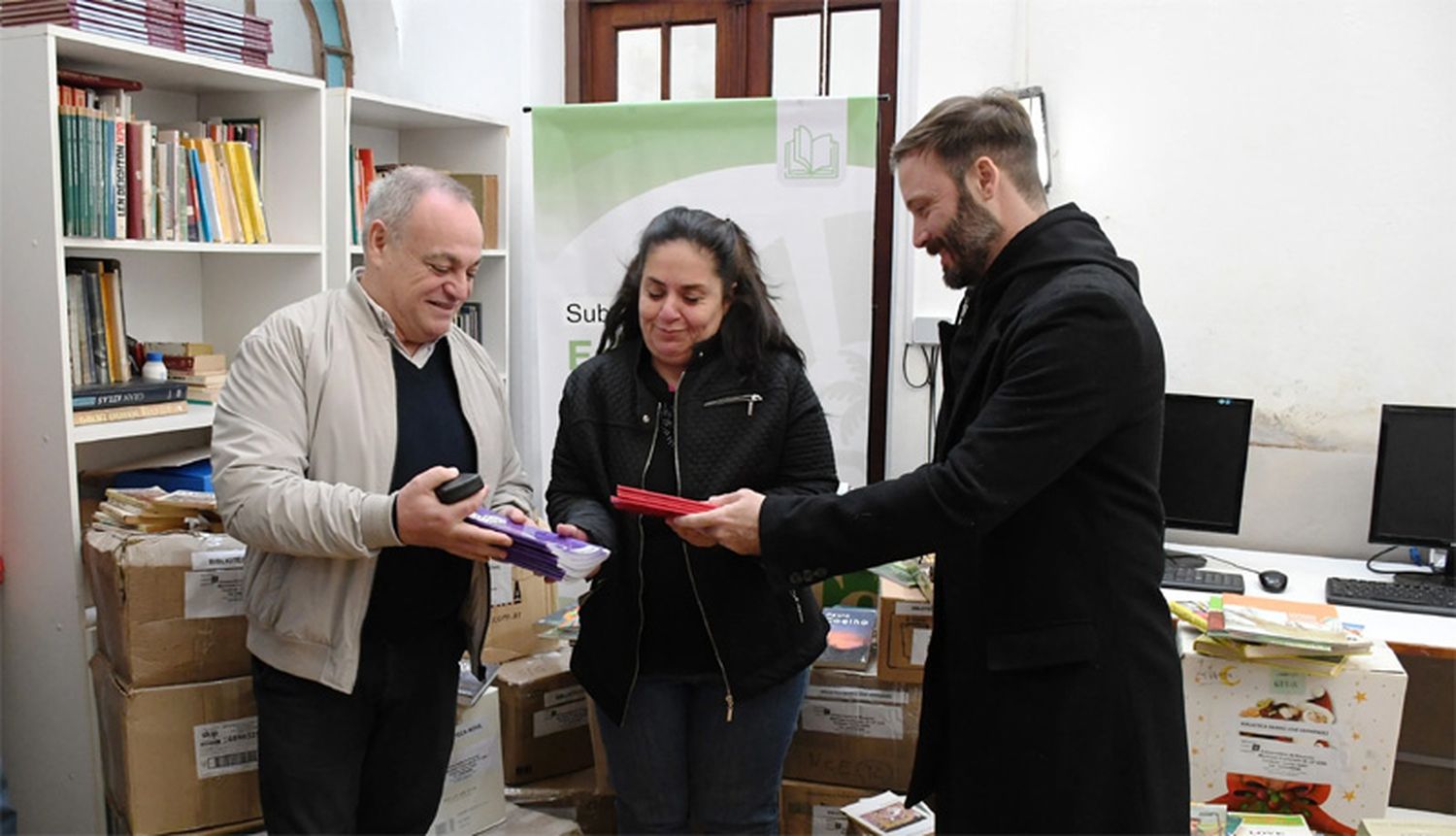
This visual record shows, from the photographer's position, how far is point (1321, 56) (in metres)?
3.10

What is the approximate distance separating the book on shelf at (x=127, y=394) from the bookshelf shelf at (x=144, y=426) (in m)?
0.04

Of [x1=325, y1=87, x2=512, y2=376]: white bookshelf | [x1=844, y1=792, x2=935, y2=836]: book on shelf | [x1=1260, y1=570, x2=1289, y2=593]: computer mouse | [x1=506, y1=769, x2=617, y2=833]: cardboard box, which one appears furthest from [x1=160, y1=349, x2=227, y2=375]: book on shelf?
[x1=1260, y1=570, x2=1289, y2=593]: computer mouse

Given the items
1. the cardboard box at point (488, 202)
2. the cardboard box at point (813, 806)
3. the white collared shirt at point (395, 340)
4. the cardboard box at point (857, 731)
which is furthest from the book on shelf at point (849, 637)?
the cardboard box at point (488, 202)

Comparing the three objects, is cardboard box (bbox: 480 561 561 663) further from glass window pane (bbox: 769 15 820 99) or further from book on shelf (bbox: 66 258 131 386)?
glass window pane (bbox: 769 15 820 99)

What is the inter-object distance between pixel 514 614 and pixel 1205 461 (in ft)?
6.42

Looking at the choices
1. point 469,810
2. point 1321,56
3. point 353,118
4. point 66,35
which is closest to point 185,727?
point 469,810

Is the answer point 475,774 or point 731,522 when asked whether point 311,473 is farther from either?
point 475,774

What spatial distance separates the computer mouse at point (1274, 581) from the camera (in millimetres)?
2910

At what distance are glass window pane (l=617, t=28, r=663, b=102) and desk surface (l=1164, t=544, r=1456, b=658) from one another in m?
2.34

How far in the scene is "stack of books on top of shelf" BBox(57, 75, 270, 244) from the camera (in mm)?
2445

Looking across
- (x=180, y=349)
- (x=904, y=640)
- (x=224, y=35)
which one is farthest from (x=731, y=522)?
(x=224, y=35)

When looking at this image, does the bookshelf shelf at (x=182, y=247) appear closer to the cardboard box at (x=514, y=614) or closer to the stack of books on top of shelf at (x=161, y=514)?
the stack of books on top of shelf at (x=161, y=514)

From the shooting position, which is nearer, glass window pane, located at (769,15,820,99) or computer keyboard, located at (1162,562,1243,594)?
computer keyboard, located at (1162,562,1243,594)

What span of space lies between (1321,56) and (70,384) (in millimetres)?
3272
